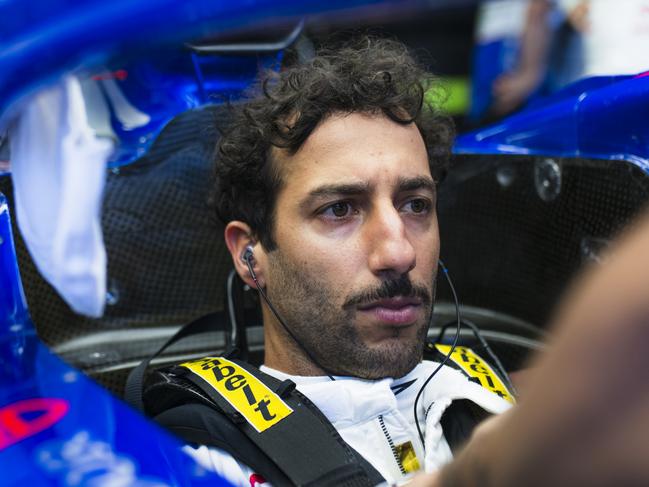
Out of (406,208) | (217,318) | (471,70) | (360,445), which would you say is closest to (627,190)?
(406,208)

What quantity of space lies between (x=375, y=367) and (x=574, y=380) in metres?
0.83

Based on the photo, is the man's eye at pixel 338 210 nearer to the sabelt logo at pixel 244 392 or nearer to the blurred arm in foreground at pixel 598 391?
the sabelt logo at pixel 244 392

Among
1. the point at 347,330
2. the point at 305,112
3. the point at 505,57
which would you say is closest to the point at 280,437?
the point at 347,330

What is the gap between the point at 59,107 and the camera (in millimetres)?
1092

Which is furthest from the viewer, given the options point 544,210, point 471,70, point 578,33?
point 471,70

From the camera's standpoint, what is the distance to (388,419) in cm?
129

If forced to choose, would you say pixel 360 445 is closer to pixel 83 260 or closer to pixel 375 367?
pixel 375 367

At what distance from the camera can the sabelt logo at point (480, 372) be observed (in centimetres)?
137

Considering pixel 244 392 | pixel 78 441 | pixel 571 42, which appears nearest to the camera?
pixel 78 441

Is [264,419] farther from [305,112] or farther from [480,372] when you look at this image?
[305,112]

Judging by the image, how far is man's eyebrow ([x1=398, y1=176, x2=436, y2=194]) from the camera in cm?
138

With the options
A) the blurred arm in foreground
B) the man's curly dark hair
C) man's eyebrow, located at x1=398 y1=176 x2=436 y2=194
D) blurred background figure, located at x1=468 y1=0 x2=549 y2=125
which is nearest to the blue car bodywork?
the man's curly dark hair

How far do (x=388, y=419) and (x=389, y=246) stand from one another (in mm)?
288

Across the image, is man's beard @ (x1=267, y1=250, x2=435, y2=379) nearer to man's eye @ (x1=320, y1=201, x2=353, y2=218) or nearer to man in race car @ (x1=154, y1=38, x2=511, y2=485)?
man in race car @ (x1=154, y1=38, x2=511, y2=485)
